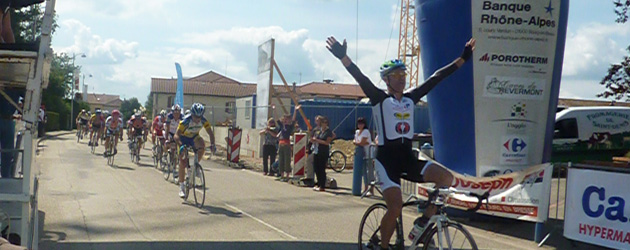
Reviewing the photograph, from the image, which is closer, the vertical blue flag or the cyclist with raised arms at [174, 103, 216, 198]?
the cyclist with raised arms at [174, 103, 216, 198]

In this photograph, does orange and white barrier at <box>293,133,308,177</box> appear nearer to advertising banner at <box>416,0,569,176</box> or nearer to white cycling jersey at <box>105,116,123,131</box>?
advertising banner at <box>416,0,569,176</box>

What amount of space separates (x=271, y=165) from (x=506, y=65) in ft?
35.6

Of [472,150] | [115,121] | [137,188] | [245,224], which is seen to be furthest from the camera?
[115,121]

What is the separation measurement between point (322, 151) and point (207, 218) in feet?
19.1

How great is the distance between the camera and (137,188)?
14750 millimetres

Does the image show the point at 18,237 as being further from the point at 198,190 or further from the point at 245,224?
the point at 198,190

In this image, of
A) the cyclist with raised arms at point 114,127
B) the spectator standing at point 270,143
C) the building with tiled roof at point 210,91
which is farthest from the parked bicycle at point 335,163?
the building with tiled roof at point 210,91

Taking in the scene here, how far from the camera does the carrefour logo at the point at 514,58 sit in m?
10.5

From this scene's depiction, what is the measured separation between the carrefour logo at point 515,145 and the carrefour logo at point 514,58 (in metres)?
1.23

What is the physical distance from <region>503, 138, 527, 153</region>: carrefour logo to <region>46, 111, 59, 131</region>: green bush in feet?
152

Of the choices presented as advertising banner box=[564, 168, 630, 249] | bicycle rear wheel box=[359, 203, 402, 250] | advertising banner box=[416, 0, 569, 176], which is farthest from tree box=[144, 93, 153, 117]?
bicycle rear wheel box=[359, 203, 402, 250]

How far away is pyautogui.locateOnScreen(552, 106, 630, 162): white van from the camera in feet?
67.1

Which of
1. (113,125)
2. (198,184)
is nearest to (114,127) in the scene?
(113,125)

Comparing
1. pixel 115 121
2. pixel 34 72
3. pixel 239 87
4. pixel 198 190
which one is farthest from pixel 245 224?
pixel 239 87
